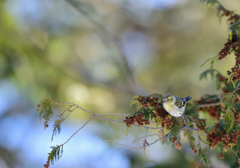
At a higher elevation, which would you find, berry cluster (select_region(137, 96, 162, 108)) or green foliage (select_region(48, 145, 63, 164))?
berry cluster (select_region(137, 96, 162, 108))

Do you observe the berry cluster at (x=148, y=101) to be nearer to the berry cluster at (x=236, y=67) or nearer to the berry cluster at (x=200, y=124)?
the berry cluster at (x=200, y=124)

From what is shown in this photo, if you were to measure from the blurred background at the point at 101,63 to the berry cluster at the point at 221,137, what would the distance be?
1680 mm

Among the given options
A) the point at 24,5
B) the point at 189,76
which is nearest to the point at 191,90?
the point at 189,76

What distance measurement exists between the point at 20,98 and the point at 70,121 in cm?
80

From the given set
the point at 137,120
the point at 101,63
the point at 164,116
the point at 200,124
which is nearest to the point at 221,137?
the point at 200,124

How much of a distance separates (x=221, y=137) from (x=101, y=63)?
2.81 m

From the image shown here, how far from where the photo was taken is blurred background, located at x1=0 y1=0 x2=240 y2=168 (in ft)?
9.68

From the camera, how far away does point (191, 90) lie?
331 cm

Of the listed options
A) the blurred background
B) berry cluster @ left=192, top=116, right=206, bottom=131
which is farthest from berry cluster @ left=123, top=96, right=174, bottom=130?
the blurred background

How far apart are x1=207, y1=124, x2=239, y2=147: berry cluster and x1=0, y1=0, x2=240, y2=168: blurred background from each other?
168cm

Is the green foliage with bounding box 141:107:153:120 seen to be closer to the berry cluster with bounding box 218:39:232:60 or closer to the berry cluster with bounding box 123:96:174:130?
the berry cluster with bounding box 123:96:174:130

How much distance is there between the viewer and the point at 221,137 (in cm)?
90

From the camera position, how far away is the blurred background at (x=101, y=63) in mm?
2949

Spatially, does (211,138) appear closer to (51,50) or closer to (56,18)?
(51,50)
